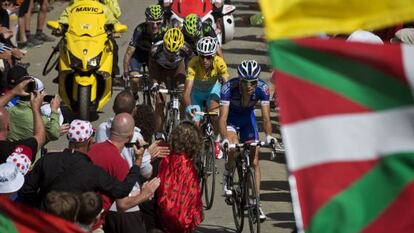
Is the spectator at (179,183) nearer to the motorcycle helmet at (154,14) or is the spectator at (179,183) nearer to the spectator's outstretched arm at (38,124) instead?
the spectator's outstretched arm at (38,124)

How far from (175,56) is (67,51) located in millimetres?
1731

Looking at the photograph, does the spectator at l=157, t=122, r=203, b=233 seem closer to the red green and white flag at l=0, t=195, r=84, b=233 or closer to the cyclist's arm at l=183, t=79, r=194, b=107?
the cyclist's arm at l=183, t=79, r=194, b=107

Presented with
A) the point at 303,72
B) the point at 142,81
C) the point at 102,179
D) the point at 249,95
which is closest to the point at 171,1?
the point at 142,81

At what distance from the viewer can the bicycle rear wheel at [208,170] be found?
530 inches

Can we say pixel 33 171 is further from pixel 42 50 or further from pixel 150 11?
pixel 42 50

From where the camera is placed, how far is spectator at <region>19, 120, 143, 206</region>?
8.65 m

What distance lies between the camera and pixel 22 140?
10.2m

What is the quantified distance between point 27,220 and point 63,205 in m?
1.25

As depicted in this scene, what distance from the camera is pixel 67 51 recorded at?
15.8 metres

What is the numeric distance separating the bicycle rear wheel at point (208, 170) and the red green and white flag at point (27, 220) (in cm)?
736

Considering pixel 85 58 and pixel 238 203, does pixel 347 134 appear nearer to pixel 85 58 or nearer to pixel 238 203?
pixel 238 203

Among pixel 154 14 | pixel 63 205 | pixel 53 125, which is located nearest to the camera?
pixel 63 205

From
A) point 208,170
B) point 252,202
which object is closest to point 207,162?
point 208,170

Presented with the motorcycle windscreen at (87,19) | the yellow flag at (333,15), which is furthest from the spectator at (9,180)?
the motorcycle windscreen at (87,19)
